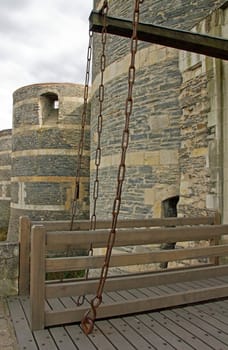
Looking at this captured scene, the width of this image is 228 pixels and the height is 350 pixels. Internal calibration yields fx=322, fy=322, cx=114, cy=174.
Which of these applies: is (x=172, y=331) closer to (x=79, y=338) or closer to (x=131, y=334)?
(x=131, y=334)

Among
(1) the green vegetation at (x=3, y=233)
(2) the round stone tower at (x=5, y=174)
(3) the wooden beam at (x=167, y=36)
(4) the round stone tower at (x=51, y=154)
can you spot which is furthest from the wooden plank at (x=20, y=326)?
(2) the round stone tower at (x=5, y=174)

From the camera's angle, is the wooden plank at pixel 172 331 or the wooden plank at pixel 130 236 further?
the wooden plank at pixel 130 236

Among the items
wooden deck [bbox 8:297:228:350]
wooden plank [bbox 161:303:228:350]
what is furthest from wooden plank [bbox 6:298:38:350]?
wooden plank [bbox 161:303:228:350]

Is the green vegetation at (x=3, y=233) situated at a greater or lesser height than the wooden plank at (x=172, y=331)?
lesser

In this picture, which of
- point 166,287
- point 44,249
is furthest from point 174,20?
point 44,249

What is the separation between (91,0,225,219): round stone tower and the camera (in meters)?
6.57

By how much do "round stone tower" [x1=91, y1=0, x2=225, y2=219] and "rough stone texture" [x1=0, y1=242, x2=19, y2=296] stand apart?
13.0 ft

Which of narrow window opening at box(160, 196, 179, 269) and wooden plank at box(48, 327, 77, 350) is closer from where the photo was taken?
wooden plank at box(48, 327, 77, 350)

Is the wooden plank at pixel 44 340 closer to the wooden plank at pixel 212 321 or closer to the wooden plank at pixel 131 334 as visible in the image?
the wooden plank at pixel 131 334

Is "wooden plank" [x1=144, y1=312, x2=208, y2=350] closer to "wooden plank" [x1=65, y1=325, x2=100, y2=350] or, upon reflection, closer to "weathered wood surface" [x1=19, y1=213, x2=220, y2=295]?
"wooden plank" [x1=65, y1=325, x2=100, y2=350]

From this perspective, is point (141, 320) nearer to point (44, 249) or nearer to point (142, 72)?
point (44, 249)

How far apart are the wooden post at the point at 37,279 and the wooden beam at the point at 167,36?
2123 millimetres

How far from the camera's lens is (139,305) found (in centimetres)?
275

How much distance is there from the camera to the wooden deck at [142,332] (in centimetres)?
227
